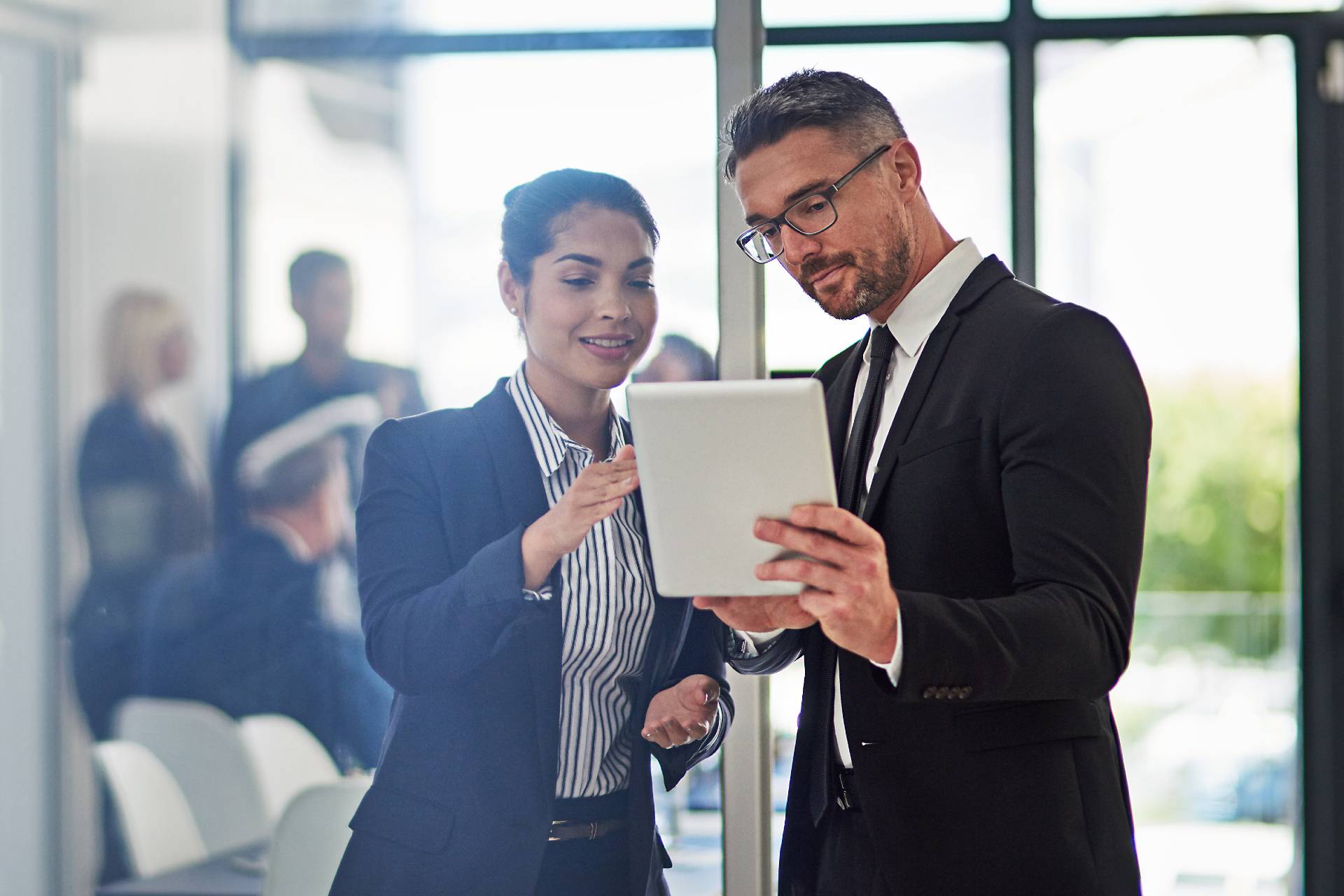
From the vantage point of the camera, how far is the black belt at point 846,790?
4.92ft

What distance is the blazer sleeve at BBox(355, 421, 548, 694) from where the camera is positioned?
59.7 inches

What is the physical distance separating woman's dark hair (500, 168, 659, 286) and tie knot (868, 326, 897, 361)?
0.41 m

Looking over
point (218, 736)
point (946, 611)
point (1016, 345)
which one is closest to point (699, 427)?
point (946, 611)

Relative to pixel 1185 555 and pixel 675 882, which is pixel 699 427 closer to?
pixel 675 882

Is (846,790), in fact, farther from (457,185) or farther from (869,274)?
(457,185)

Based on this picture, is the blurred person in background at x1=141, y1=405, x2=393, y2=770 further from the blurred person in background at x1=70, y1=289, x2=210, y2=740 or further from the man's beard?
the man's beard

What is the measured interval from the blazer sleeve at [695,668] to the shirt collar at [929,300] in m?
0.51

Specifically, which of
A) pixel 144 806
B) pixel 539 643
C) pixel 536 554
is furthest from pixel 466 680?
pixel 144 806

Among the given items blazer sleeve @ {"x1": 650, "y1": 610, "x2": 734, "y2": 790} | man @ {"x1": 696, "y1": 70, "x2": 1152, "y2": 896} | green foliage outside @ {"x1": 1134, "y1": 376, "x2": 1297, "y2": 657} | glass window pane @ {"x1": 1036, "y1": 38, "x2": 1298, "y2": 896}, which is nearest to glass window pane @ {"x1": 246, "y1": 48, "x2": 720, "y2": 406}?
man @ {"x1": 696, "y1": 70, "x2": 1152, "y2": 896}

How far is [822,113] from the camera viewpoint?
1550 mm

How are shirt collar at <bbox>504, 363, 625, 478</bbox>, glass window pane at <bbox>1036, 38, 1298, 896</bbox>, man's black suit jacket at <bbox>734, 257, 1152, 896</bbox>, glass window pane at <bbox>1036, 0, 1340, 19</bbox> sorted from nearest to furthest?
man's black suit jacket at <bbox>734, 257, 1152, 896</bbox> → shirt collar at <bbox>504, 363, 625, 478</bbox> → glass window pane at <bbox>1036, 0, 1340, 19</bbox> → glass window pane at <bbox>1036, 38, 1298, 896</bbox>

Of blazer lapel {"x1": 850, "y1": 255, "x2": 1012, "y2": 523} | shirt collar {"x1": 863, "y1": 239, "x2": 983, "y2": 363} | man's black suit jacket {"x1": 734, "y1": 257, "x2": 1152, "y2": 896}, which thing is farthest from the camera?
shirt collar {"x1": 863, "y1": 239, "x2": 983, "y2": 363}

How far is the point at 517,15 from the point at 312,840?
57.8 inches

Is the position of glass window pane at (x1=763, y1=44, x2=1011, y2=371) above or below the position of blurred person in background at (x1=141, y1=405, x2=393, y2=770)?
above
